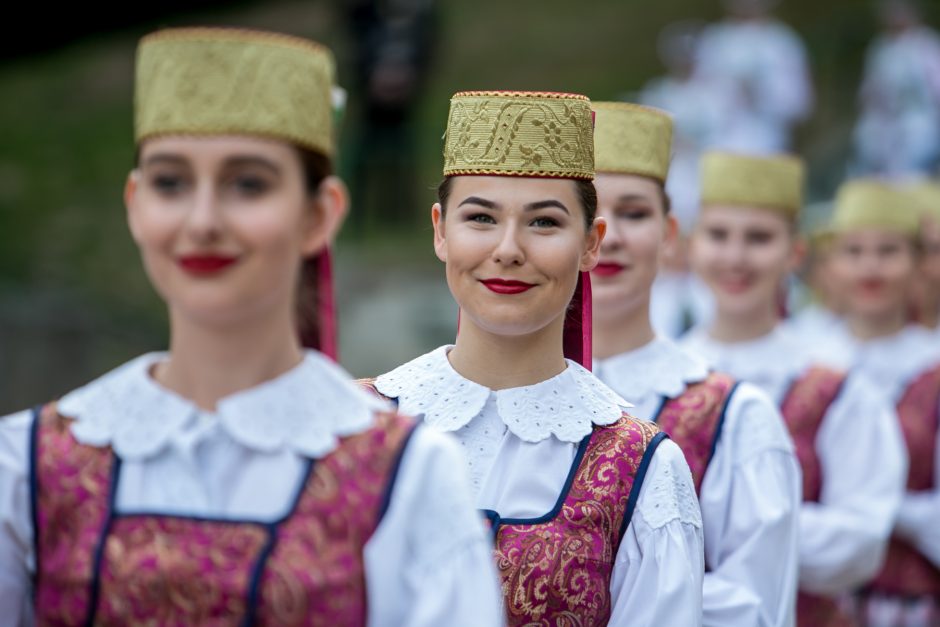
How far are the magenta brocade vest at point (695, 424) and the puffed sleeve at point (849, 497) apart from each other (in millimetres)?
1075

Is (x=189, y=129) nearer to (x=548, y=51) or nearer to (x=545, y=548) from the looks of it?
(x=545, y=548)

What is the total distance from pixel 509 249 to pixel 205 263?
2.73 feet

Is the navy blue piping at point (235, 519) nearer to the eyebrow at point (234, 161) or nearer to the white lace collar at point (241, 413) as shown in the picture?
the white lace collar at point (241, 413)


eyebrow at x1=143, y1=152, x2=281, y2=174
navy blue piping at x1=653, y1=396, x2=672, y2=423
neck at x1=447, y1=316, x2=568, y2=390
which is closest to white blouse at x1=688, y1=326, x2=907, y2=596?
navy blue piping at x1=653, y1=396, x2=672, y2=423

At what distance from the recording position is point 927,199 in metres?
7.20

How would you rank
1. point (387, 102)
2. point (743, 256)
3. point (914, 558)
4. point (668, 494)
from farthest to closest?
point (387, 102), point (914, 558), point (743, 256), point (668, 494)

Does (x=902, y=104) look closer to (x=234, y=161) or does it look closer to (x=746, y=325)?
(x=746, y=325)

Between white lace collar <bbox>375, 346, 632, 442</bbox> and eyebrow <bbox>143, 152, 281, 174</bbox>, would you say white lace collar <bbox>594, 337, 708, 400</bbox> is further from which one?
eyebrow <bbox>143, 152, 281, 174</bbox>

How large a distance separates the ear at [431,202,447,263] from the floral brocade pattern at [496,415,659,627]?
0.50 m

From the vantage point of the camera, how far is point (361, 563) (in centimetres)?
248

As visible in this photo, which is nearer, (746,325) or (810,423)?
(810,423)

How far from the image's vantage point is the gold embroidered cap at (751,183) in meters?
5.19

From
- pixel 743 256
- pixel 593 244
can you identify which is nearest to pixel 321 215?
pixel 593 244

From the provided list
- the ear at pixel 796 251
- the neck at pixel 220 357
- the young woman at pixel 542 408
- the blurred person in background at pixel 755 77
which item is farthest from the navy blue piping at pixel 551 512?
the blurred person in background at pixel 755 77
